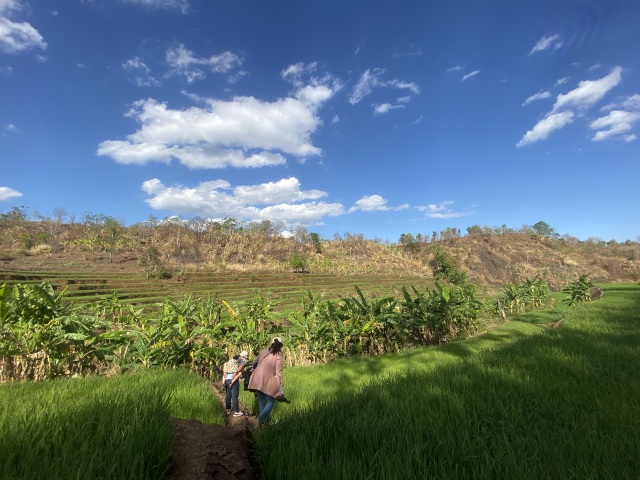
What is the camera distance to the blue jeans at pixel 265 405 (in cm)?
522

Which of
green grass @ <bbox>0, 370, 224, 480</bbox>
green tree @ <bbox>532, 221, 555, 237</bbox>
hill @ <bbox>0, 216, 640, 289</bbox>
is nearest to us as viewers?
green grass @ <bbox>0, 370, 224, 480</bbox>

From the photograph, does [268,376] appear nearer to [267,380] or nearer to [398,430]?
[267,380]

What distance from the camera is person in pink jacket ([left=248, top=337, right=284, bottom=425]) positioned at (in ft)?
17.1

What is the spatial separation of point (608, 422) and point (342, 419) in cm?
235

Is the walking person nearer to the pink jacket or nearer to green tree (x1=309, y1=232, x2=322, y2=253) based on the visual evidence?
the pink jacket

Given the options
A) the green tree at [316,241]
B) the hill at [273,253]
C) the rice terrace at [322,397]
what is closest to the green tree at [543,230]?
the hill at [273,253]

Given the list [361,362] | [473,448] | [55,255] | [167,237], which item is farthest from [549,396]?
[167,237]

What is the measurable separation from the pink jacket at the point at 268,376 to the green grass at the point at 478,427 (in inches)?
66.6

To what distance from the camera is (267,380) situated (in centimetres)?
527

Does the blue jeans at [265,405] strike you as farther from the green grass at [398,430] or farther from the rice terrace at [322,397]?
the green grass at [398,430]

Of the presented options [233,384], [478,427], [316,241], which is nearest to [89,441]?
[478,427]

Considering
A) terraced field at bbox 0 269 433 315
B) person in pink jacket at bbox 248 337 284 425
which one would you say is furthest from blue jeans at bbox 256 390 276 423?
terraced field at bbox 0 269 433 315

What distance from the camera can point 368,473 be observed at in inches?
85.3

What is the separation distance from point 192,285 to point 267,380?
32290 mm
